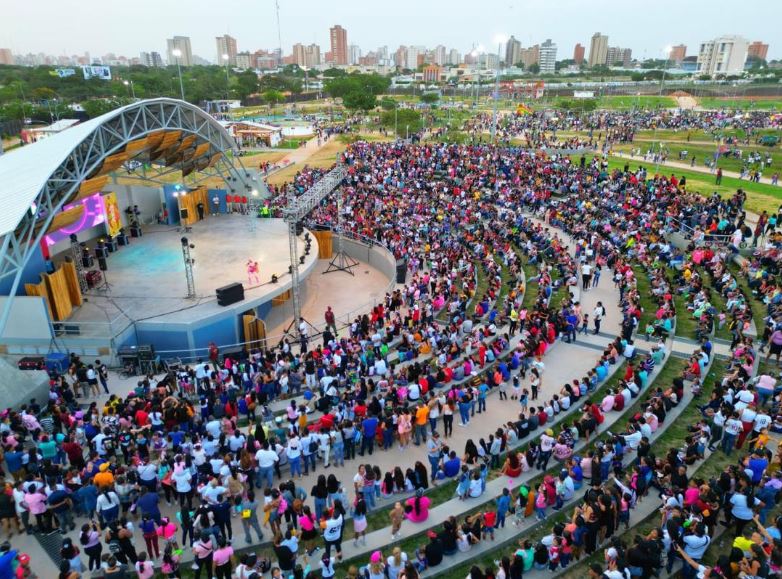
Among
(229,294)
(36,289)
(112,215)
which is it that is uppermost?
(112,215)

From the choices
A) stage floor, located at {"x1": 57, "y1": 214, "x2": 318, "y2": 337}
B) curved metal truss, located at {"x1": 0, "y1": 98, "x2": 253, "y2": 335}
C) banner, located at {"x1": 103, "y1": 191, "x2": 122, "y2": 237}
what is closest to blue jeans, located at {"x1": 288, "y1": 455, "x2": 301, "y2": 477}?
stage floor, located at {"x1": 57, "y1": 214, "x2": 318, "y2": 337}

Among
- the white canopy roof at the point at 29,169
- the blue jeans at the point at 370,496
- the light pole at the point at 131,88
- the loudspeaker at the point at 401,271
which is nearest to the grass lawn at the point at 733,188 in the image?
the loudspeaker at the point at 401,271

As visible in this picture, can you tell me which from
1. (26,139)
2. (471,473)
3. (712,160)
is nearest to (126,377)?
(471,473)

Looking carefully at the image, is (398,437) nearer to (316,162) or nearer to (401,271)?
(401,271)

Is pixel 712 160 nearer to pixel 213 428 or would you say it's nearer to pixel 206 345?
pixel 206 345

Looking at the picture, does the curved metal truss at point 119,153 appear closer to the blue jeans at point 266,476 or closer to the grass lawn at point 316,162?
the blue jeans at point 266,476

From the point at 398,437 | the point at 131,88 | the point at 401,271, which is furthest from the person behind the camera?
the point at 131,88

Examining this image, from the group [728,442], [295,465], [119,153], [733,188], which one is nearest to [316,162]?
[119,153]
